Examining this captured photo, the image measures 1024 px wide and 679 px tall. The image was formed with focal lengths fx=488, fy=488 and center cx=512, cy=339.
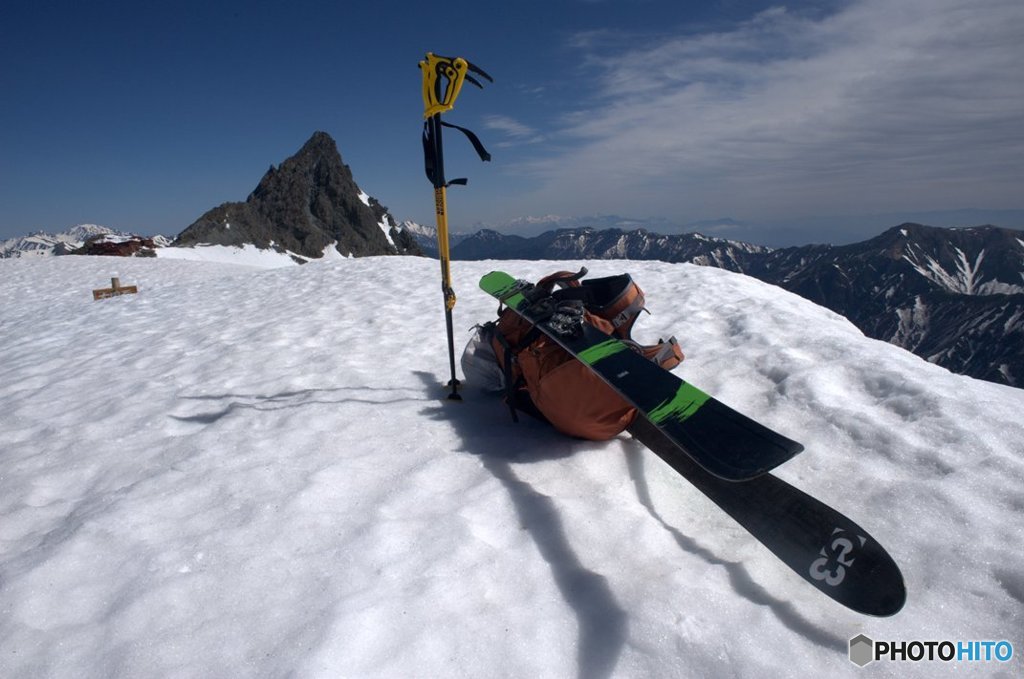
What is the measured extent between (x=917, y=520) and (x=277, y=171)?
11955cm

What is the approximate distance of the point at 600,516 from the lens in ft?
10.4

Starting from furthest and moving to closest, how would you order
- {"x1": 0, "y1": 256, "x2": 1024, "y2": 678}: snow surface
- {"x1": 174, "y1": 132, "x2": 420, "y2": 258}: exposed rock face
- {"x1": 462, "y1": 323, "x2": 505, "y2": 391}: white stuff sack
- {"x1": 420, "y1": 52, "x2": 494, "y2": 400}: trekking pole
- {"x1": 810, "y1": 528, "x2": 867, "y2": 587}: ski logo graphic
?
1. {"x1": 174, "y1": 132, "x2": 420, "y2": 258}: exposed rock face
2. {"x1": 462, "y1": 323, "x2": 505, "y2": 391}: white stuff sack
3. {"x1": 420, "y1": 52, "x2": 494, "y2": 400}: trekking pole
4. {"x1": 810, "y1": 528, "x2": 867, "y2": 587}: ski logo graphic
5. {"x1": 0, "y1": 256, "x2": 1024, "y2": 678}: snow surface

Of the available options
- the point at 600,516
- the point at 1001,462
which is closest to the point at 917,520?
the point at 1001,462

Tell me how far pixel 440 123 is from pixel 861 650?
4.74 meters

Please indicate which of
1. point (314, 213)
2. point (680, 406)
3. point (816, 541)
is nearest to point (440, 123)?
point (680, 406)

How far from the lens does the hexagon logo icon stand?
210cm

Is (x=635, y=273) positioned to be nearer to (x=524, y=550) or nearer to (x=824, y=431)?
(x=824, y=431)

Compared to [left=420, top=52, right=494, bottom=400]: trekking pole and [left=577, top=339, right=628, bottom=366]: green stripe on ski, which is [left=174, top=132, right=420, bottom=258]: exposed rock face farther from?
[left=577, top=339, right=628, bottom=366]: green stripe on ski

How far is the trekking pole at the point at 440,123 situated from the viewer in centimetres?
434

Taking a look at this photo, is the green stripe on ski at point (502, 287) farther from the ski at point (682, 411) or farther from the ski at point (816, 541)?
the ski at point (816, 541)

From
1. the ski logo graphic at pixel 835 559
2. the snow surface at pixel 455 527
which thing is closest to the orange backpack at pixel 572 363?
the snow surface at pixel 455 527

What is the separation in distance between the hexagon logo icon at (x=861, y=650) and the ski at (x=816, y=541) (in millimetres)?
118

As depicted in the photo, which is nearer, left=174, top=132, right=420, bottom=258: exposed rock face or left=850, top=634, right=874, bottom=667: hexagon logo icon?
left=850, top=634, right=874, bottom=667: hexagon logo icon

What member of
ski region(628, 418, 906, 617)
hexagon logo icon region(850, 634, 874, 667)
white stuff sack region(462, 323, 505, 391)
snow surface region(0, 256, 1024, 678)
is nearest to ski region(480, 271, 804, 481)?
ski region(628, 418, 906, 617)
